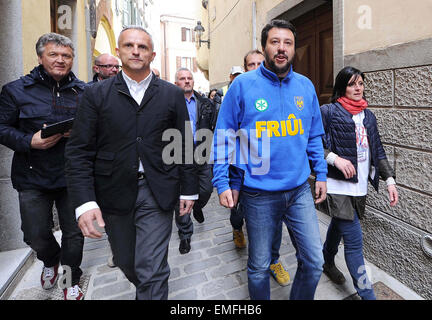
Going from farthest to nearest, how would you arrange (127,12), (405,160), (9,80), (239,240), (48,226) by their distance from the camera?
(127,12) < (239,240) < (9,80) < (405,160) < (48,226)

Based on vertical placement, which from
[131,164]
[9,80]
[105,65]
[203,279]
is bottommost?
[203,279]

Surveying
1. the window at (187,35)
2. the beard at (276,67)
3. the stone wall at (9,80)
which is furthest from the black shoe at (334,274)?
the window at (187,35)

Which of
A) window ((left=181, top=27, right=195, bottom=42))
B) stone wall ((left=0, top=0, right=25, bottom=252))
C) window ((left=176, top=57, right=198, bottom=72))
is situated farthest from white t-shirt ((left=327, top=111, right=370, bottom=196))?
window ((left=181, top=27, right=195, bottom=42))

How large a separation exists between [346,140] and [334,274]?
1.31m

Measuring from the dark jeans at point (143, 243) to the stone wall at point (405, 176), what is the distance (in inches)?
90.4

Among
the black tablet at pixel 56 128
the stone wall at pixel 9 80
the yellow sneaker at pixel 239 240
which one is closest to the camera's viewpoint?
the black tablet at pixel 56 128

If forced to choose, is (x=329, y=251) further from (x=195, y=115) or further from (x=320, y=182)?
(x=195, y=115)

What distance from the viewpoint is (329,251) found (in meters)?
2.68

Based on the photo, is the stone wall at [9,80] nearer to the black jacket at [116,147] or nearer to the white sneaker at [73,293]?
the white sneaker at [73,293]

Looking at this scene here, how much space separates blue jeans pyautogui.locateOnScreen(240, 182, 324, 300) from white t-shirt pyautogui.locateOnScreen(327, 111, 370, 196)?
55 centimetres

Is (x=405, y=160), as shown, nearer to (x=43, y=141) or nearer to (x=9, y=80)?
(x=43, y=141)

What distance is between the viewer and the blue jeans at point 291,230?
1.90 metres

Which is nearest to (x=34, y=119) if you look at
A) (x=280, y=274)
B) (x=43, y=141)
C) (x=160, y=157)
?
(x=43, y=141)

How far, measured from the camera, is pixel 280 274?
2.69 m
